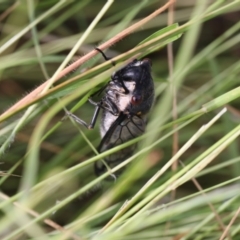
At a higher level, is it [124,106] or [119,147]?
[124,106]

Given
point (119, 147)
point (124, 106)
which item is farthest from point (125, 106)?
point (119, 147)

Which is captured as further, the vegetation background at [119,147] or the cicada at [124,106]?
the cicada at [124,106]

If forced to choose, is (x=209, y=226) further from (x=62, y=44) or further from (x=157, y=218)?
(x=62, y=44)

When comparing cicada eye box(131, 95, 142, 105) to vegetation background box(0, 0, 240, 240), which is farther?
cicada eye box(131, 95, 142, 105)

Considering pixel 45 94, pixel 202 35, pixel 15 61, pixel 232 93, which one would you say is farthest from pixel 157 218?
pixel 202 35

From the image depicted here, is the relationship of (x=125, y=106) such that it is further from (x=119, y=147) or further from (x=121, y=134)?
(x=119, y=147)

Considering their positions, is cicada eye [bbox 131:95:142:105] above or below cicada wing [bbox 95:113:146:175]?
above
